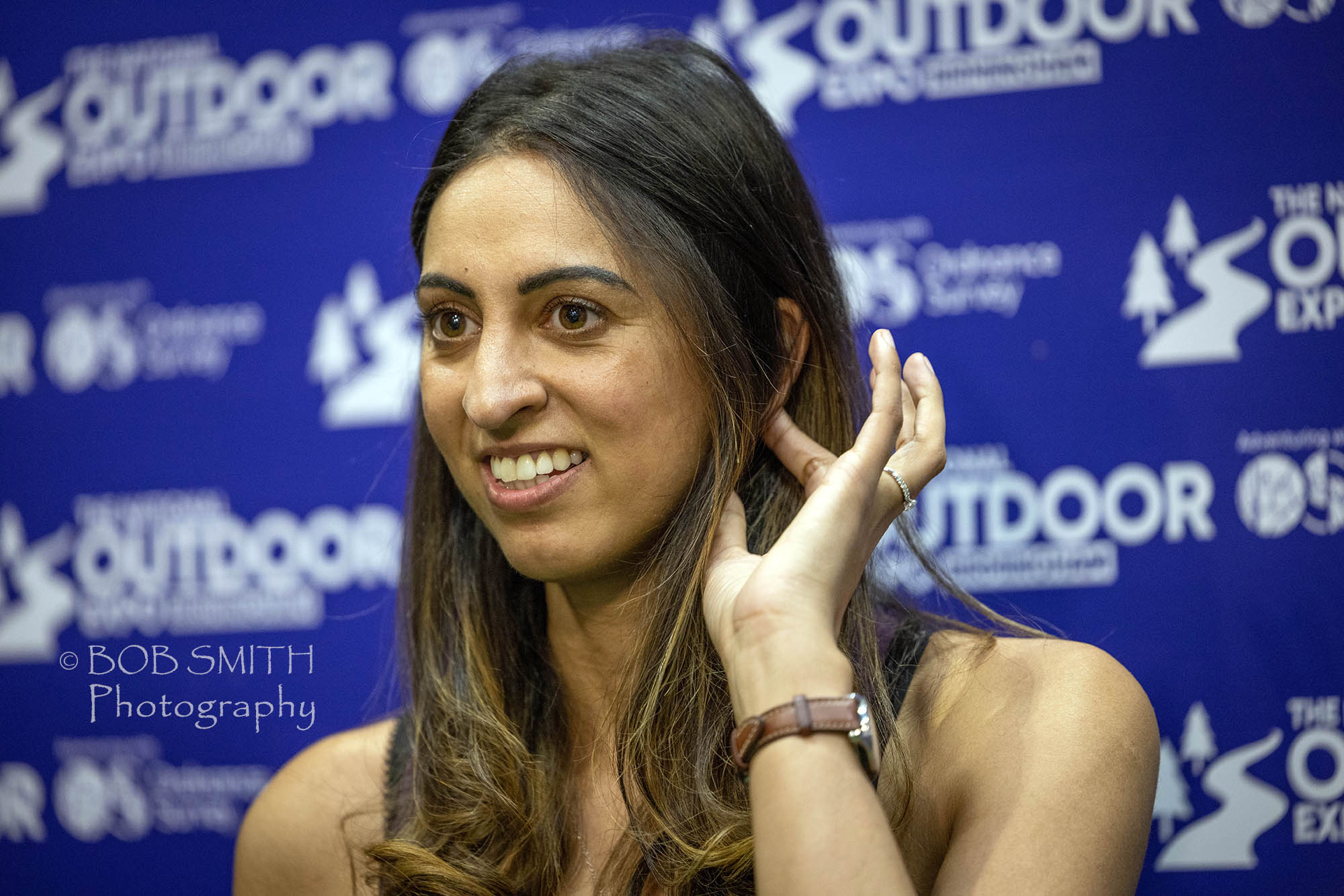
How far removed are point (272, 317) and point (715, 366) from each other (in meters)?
1.26

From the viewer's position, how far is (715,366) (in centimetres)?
149

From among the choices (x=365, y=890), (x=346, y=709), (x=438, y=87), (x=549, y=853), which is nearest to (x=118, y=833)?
(x=346, y=709)

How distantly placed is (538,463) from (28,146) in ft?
5.76

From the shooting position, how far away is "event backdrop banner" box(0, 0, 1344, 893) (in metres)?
1.98

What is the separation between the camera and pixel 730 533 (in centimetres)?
150

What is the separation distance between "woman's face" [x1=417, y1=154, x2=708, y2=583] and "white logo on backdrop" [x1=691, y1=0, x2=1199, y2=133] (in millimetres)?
838

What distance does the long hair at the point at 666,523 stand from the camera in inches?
57.2

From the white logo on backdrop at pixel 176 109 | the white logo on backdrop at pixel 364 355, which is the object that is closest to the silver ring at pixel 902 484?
the white logo on backdrop at pixel 364 355

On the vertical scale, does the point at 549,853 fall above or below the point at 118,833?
above

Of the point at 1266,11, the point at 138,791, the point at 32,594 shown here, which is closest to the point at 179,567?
the point at 32,594

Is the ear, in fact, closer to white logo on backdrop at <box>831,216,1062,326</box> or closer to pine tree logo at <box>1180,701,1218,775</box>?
white logo on backdrop at <box>831,216,1062,326</box>

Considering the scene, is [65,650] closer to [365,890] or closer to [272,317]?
[272,317]

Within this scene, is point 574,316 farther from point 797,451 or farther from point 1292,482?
point 1292,482

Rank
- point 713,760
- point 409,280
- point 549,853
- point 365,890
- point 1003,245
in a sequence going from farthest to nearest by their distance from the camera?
point 409,280 → point 1003,245 → point 365,890 → point 549,853 → point 713,760
